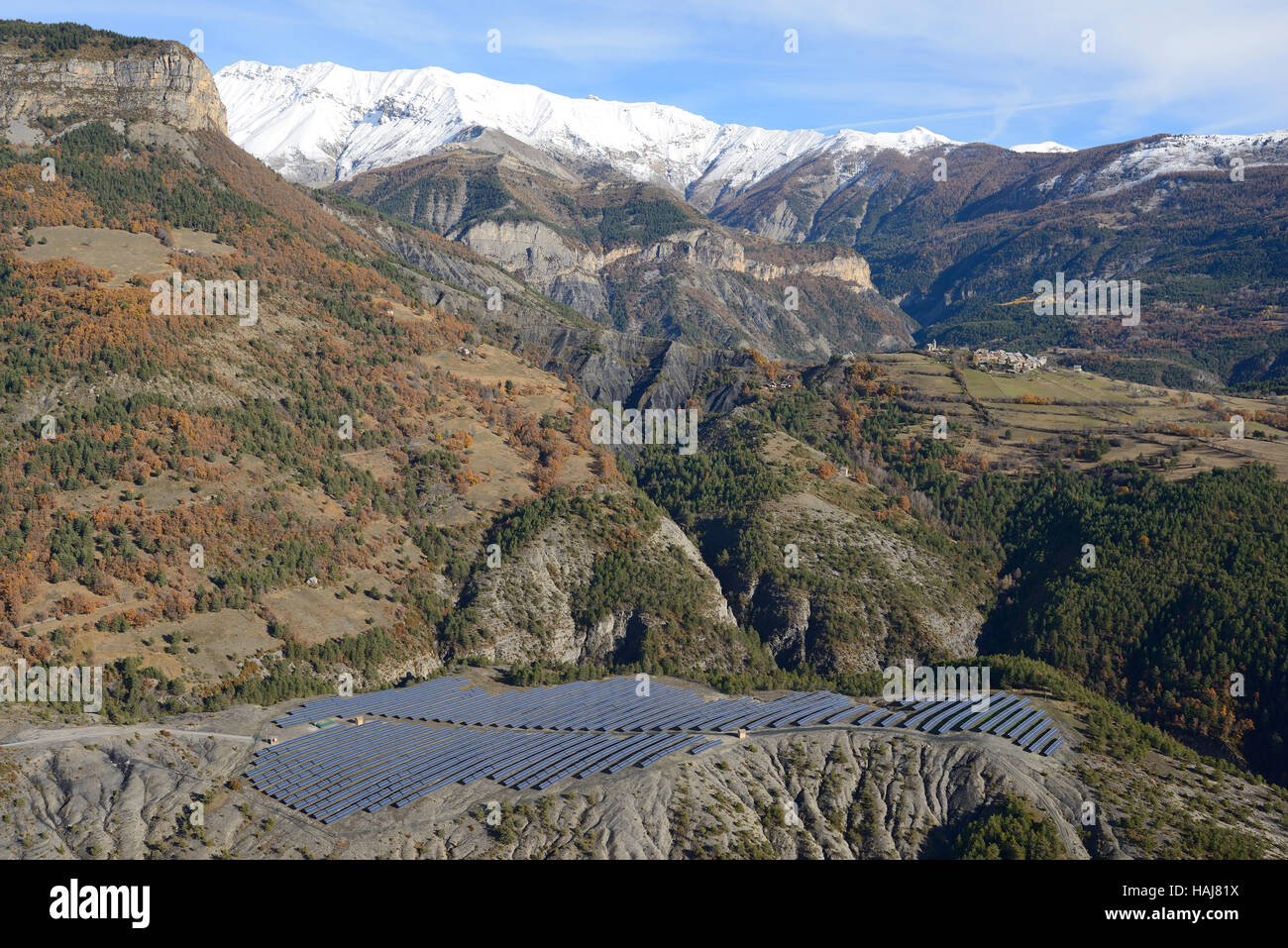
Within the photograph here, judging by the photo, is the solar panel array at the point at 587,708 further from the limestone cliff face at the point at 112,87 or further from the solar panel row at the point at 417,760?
the limestone cliff face at the point at 112,87

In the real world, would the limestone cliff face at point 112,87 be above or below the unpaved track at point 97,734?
above

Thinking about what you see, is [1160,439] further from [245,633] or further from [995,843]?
[245,633]

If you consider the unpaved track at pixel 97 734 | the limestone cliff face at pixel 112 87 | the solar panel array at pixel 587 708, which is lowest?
the solar panel array at pixel 587 708

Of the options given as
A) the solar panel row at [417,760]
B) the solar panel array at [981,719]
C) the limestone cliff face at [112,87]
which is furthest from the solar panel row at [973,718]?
the limestone cliff face at [112,87]

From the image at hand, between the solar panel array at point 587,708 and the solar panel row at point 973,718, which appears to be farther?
the solar panel array at point 587,708

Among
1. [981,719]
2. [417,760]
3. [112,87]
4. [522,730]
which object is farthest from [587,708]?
[112,87]

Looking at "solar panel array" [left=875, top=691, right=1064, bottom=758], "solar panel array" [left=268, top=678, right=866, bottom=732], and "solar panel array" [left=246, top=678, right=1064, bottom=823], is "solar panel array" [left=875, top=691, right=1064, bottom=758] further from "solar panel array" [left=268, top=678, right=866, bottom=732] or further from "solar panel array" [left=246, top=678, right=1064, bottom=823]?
"solar panel array" [left=268, top=678, right=866, bottom=732]

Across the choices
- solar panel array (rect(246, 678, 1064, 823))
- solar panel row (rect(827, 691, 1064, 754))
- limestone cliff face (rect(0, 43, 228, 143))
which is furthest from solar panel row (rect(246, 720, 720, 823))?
limestone cliff face (rect(0, 43, 228, 143))

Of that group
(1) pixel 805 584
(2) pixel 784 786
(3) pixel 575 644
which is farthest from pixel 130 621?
(1) pixel 805 584
